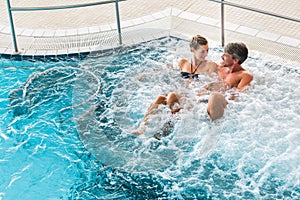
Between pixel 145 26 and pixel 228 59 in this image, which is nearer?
pixel 228 59

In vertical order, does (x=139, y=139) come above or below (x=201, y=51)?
below

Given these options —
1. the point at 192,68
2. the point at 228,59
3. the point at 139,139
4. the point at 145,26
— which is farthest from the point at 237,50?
the point at 145,26

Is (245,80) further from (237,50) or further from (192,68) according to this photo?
(192,68)

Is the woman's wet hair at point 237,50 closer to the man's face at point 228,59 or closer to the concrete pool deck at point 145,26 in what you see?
the man's face at point 228,59

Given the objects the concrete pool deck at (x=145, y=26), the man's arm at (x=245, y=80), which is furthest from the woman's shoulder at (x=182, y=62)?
the concrete pool deck at (x=145, y=26)

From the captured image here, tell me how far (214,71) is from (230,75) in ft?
0.75

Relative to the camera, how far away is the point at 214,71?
639 centimetres

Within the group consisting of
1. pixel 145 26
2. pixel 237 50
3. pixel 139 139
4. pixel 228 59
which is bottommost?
pixel 139 139

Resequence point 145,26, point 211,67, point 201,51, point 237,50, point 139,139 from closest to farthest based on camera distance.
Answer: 1. point 139,139
2. point 237,50
3. point 201,51
4. point 211,67
5. point 145,26

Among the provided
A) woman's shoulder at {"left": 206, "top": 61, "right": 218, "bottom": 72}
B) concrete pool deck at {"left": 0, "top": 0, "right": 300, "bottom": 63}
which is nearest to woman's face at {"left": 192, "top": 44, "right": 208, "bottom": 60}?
woman's shoulder at {"left": 206, "top": 61, "right": 218, "bottom": 72}

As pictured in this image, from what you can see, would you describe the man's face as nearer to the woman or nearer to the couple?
the couple

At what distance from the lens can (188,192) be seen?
543cm

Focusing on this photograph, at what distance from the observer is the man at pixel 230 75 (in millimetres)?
5992

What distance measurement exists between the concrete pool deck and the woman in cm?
130
